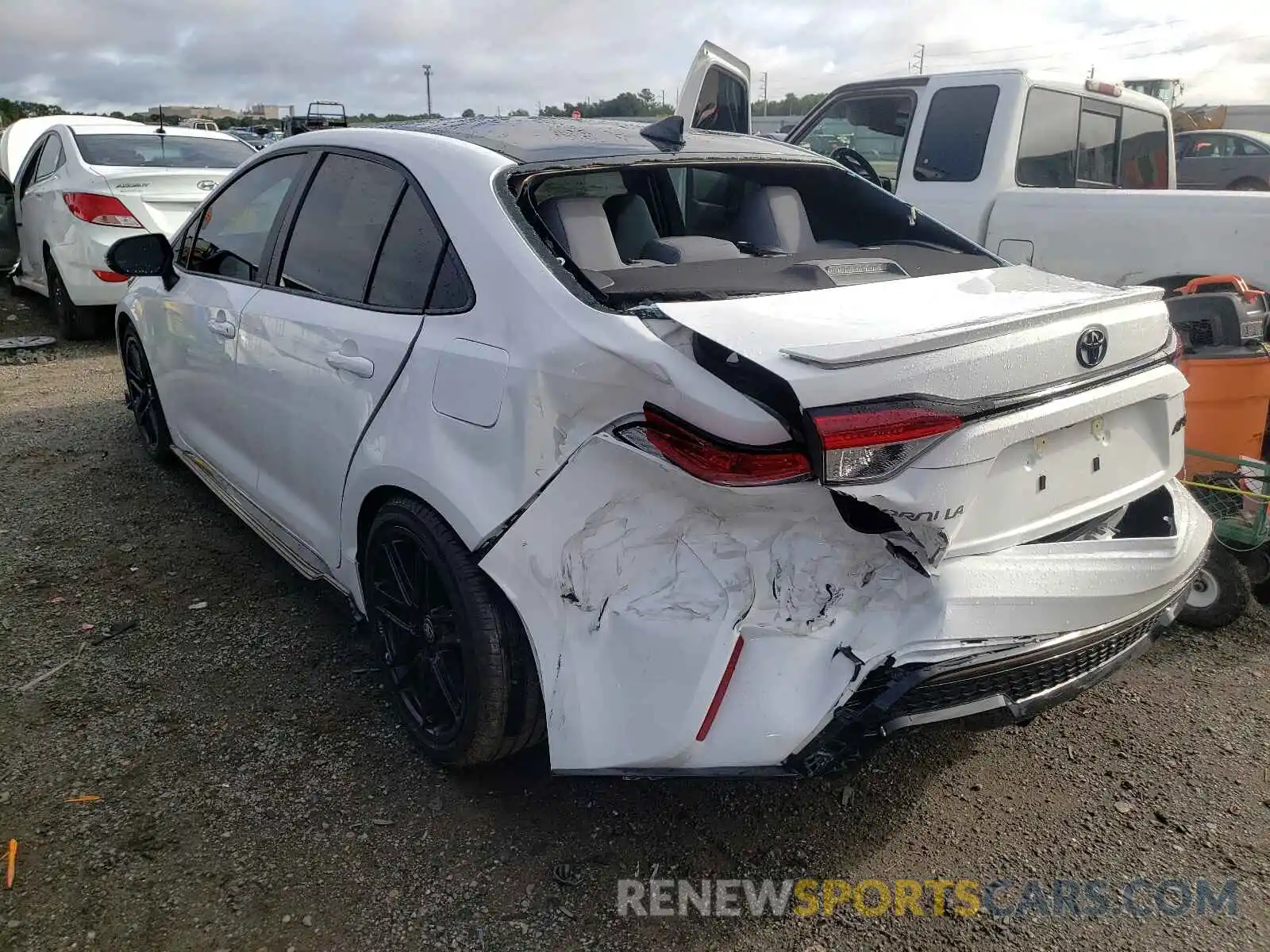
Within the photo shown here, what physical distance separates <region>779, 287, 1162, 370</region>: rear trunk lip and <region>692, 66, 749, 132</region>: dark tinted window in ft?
9.85

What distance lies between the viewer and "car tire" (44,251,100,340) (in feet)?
25.3

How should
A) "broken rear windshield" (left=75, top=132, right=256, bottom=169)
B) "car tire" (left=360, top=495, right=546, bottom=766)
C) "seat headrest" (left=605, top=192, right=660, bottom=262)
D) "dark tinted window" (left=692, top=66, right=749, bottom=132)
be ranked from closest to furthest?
"car tire" (left=360, top=495, right=546, bottom=766), "seat headrest" (left=605, top=192, right=660, bottom=262), "dark tinted window" (left=692, top=66, right=749, bottom=132), "broken rear windshield" (left=75, top=132, right=256, bottom=169)

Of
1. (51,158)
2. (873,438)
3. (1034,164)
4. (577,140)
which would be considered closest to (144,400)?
(577,140)

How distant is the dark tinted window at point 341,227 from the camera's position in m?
2.75

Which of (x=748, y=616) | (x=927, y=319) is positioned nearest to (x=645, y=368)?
(x=748, y=616)

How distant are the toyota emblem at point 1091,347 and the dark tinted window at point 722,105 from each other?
9.96 feet

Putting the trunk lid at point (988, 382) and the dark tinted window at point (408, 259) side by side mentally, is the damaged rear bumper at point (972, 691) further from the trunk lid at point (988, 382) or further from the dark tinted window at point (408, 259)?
the dark tinted window at point (408, 259)

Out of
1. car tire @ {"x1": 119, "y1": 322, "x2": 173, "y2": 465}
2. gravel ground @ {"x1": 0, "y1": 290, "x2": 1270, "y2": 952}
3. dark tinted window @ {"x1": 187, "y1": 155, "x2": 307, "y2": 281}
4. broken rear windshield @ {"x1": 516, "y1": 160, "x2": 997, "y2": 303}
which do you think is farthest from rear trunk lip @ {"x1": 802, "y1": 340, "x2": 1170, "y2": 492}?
car tire @ {"x1": 119, "y1": 322, "x2": 173, "y2": 465}

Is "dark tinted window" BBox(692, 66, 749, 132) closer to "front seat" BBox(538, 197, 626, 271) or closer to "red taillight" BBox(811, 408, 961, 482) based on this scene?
"front seat" BBox(538, 197, 626, 271)

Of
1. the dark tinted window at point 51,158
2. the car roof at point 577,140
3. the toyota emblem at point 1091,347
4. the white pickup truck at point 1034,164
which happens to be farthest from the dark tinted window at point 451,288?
the dark tinted window at point 51,158

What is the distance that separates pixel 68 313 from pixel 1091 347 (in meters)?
7.97

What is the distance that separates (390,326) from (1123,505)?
1898mm

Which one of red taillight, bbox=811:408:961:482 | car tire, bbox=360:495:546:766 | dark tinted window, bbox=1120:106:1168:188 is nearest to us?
red taillight, bbox=811:408:961:482

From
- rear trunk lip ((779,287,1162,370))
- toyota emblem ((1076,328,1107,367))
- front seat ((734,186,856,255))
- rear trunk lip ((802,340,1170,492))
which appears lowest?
rear trunk lip ((802,340,1170,492))
